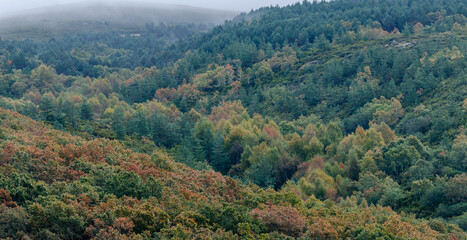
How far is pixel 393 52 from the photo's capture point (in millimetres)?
123000

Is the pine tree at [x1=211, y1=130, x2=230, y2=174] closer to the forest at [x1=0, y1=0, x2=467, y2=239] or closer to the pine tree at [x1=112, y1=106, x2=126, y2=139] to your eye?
the forest at [x1=0, y1=0, x2=467, y2=239]

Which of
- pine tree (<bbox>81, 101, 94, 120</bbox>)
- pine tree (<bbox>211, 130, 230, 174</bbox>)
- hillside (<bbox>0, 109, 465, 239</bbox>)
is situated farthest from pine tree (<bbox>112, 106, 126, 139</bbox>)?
hillside (<bbox>0, 109, 465, 239</bbox>)

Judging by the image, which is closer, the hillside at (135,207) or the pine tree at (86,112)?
the hillside at (135,207)

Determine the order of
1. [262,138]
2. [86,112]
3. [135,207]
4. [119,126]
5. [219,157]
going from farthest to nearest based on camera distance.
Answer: [86,112] < [119,126] < [262,138] < [219,157] < [135,207]

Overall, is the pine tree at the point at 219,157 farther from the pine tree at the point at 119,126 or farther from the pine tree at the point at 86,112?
the pine tree at the point at 86,112

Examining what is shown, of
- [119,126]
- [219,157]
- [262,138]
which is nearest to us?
[219,157]

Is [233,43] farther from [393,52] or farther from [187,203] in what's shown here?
[187,203]

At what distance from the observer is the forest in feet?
99.3

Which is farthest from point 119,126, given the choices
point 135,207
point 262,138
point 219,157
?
point 135,207

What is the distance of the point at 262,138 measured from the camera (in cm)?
8269

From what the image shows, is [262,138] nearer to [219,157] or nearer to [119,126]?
[219,157]

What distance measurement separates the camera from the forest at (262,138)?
30.3m

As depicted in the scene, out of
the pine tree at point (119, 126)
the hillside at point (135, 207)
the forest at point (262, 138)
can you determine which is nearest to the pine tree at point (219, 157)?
the forest at point (262, 138)

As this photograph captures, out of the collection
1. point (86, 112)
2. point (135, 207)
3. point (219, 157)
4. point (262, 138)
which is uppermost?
point (135, 207)
